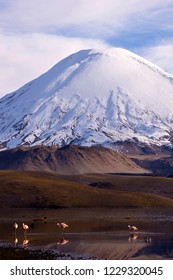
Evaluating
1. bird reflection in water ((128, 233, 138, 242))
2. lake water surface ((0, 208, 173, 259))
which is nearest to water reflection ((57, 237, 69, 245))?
lake water surface ((0, 208, 173, 259))

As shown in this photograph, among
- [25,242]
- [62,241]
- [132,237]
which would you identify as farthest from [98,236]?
[25,242]

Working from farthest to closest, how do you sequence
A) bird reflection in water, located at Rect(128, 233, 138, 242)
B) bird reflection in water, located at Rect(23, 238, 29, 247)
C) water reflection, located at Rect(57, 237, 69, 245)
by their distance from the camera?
bird reflection in water, located at Rect(128, 233, 138, 242) < water reflection, located at Rect(57, 237, 69, 245) < bird reflection in water, located at Rect(23, 238, 29, 247)

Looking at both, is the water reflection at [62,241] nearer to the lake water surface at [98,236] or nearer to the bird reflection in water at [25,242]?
the lake water surface at [98,236]

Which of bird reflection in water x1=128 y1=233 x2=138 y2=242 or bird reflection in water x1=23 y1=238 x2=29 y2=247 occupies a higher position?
bird reflection in water x1=23 y1=238 x2=29 y2=247

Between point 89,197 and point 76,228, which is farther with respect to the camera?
point 89,197

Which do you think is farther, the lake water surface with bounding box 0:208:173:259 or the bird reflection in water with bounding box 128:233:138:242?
the bird reflection in water with bounding box 128:233:138:242

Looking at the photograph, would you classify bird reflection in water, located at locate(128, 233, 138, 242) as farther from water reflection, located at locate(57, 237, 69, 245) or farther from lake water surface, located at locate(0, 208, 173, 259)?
water reflection, located at locate(57, 237, 69, 245)

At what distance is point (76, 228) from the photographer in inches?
2712

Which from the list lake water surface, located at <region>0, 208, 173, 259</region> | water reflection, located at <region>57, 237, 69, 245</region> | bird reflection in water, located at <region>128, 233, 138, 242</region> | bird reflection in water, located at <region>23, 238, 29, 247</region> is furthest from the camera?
bird reflection in water, located at <region>128, 233, 138, 242</region>

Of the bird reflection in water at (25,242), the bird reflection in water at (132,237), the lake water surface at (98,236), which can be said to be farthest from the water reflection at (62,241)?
the bird reflection in water at (132,237)

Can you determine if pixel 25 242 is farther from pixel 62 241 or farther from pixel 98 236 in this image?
pixel 98 236

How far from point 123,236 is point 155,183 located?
317ft
